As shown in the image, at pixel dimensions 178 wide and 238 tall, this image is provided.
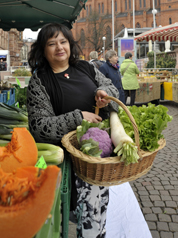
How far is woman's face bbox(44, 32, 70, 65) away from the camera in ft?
5.65

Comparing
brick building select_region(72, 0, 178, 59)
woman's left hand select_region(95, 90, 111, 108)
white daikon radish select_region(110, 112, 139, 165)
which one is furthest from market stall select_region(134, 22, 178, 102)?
brick building select_region(72, 0, 178, 59)

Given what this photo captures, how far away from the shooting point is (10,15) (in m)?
4.91

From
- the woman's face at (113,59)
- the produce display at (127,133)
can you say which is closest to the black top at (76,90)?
the produce display at (127,133)

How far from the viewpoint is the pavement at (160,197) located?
241 cm

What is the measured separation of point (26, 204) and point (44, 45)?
1432 millimetres

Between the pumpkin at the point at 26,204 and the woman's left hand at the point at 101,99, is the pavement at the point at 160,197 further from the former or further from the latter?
the pumpkin at the point at 26,204

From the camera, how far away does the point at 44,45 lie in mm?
1756

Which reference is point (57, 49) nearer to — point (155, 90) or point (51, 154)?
point (51, 154)

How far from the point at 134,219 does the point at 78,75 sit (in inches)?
62.6

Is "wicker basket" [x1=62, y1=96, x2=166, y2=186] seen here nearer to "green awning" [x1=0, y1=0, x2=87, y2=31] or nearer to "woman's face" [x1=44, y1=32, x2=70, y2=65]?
"woman's face" [x1=44, y1=32, x2=70, y2=65]

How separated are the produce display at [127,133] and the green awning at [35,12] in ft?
8.88

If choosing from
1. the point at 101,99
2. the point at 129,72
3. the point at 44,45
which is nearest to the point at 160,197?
the point at 101,99

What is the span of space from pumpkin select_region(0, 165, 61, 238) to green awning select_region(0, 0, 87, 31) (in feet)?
12.1

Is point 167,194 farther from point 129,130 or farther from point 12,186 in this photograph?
point 12,186
